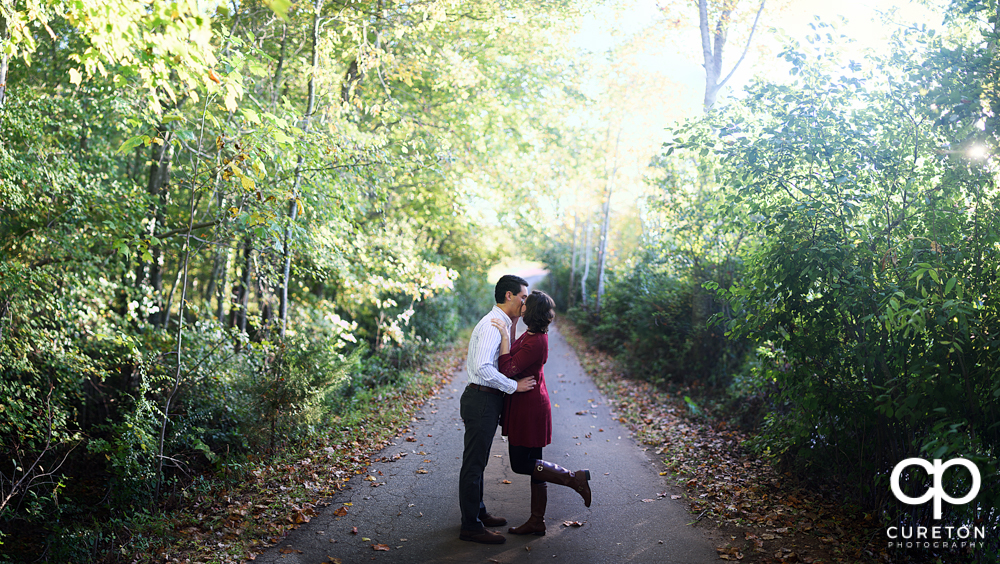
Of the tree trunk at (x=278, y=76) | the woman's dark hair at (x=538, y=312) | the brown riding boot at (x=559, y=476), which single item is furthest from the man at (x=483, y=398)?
the tree trunk at (x=278, y=76)

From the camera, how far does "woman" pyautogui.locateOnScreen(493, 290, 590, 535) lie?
16.0 ft

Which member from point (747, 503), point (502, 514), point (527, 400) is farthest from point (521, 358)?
point (747, 503)

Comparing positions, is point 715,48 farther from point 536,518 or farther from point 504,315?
point 536,518

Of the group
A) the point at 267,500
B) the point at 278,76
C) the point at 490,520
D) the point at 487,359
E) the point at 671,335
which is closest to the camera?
the point at 487,359

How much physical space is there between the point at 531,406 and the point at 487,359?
57 centimetres

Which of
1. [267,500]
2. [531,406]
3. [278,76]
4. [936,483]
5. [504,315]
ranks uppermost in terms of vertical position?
[278,76]

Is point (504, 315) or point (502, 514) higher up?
point (504, 315)

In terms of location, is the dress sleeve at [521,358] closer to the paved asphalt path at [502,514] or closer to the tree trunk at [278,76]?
the paved asphalt path at [502,514]

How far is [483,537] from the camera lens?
499 centimetres

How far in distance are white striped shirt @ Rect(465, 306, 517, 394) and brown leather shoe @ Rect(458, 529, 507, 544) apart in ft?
4.08

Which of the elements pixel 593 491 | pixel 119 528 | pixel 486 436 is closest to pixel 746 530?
pixel 593 491

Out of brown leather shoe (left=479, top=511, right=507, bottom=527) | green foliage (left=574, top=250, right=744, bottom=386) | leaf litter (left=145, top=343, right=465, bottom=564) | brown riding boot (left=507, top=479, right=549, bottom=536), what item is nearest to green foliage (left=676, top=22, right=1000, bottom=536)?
brown riding boot (left=507, top=479, right=549, bottom=536)

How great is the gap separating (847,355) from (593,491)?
2890 millimetres

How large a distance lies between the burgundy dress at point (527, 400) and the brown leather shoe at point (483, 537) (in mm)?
774
